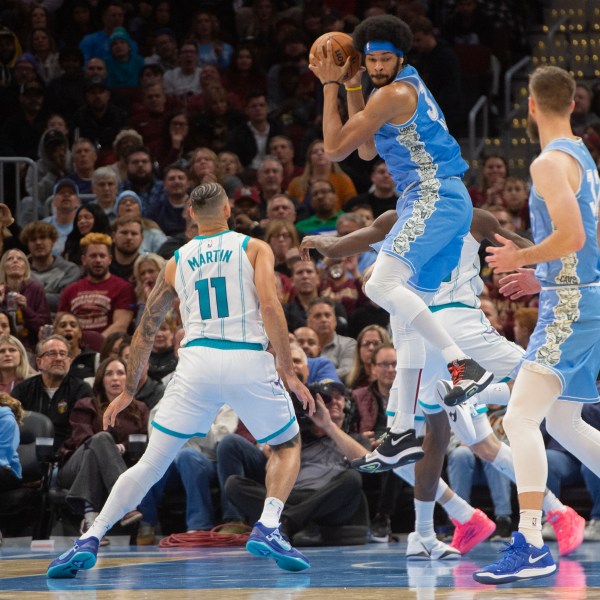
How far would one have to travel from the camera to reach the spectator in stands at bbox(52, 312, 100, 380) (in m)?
11.2

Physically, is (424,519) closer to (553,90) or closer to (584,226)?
(584,226)

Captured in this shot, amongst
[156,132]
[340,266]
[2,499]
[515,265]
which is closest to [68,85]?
[156,132]

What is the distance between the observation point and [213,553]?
9.16 meters

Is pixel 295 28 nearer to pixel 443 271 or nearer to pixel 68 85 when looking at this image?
pixel 68 85

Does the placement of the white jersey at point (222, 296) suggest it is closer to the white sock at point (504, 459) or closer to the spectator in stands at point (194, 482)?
the white sock at point (504, 459)

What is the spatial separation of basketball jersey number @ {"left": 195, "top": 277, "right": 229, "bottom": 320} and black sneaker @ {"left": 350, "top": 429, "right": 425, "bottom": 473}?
113 centimetres

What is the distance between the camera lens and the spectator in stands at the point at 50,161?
48.8 ft

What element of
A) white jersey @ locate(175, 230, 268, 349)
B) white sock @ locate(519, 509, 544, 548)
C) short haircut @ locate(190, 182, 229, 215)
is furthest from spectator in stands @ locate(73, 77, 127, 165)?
white sock @ locate(519, 509, 544, 548)

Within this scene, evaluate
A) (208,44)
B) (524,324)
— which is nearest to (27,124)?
(208,44)

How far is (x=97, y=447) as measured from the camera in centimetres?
1031

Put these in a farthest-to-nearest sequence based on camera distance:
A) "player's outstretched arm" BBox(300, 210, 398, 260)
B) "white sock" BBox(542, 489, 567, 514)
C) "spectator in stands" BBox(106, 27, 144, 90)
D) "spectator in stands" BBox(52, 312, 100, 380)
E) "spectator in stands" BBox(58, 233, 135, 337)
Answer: "spectator in stands" BBox(106, 27, 144, 90) → "spectator in stands" BBox(58, 233, 135, 337) → "spectator in stands" BBox(52, 312, 100, 380) → "white sock" BBox(542, 489, 567, 514) → "player's outstretched arm" BBox(300, 210, 398, 260)

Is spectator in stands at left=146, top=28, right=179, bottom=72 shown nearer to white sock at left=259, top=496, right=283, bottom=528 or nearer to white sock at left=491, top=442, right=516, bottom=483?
white sock at left=491, top=442, right=516, bottom=483

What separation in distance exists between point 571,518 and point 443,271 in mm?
1811

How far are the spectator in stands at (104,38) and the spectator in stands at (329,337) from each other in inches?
276
